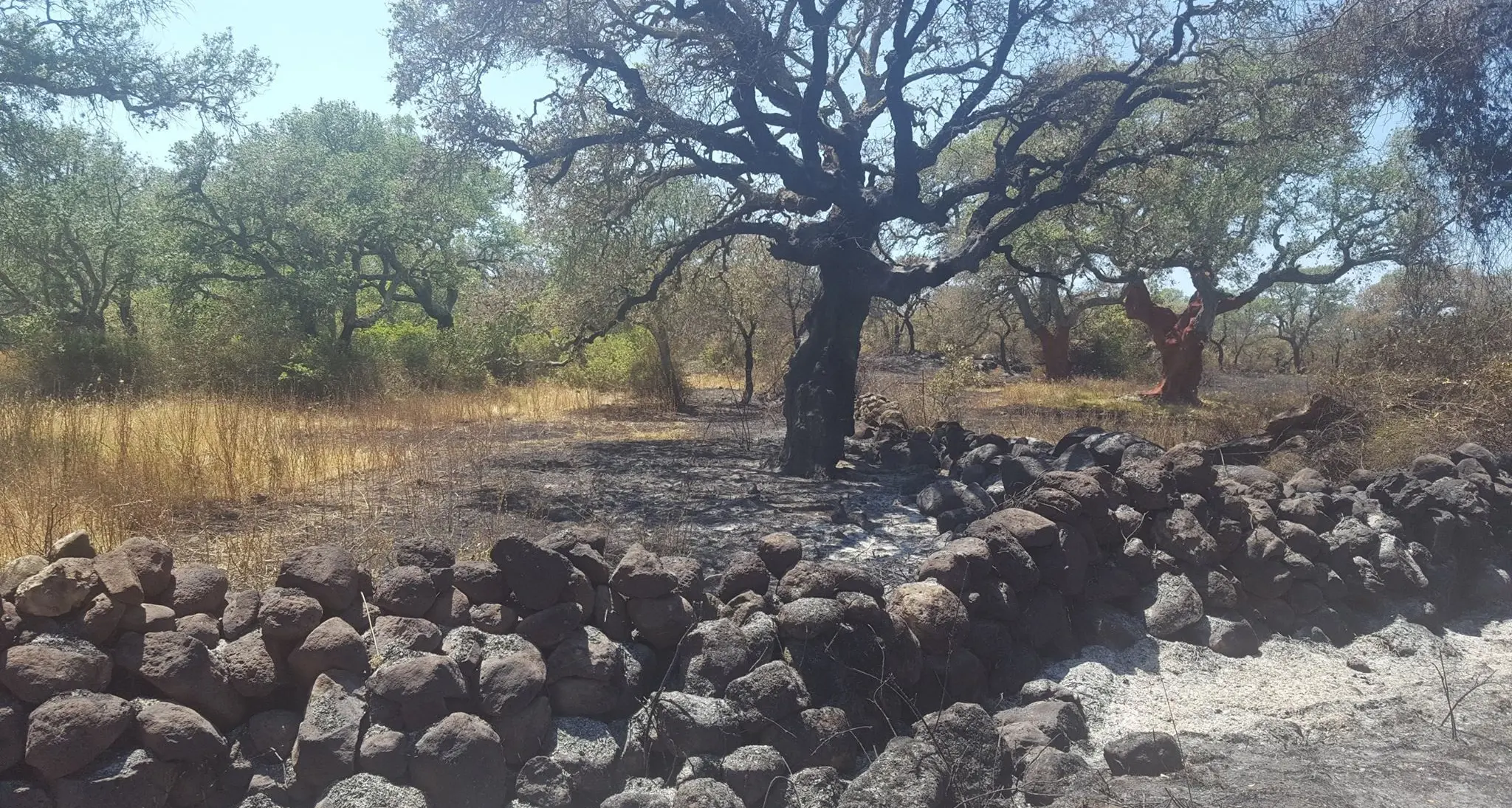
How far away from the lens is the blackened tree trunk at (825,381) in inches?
400

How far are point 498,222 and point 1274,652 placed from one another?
2369 cm

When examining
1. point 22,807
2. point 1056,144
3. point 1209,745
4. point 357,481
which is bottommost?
point 1209,745

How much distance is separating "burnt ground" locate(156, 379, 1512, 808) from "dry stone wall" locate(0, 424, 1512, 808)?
1.26ft

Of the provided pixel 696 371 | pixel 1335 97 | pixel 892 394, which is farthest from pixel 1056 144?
pixel 696 371

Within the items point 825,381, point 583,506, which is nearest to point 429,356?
point 825,381

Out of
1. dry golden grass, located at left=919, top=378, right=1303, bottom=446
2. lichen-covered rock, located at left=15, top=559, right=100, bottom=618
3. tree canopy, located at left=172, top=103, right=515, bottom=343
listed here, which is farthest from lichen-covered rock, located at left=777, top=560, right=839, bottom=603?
tree canopy, located at left=172, top=103, right=515, bottom=343

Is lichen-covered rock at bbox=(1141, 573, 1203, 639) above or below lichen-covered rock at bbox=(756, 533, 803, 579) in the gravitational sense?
below

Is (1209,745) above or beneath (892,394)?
beneath

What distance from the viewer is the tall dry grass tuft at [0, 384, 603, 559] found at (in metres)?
5.15

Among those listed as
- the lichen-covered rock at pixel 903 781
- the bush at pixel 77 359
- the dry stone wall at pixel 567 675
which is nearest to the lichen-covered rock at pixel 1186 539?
the dry stone wall at pixel 567 675

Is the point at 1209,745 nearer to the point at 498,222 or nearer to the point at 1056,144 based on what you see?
the point at 1056,144

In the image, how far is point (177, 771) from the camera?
3412mm

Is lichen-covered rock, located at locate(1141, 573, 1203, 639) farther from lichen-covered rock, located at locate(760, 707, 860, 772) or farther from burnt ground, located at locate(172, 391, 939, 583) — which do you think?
lichen-covered rock, located at locate(760, 707, 860, 772)

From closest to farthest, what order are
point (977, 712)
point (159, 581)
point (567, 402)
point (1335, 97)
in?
point (159, 581) → point (977, 712) → point (1335, 97) → point (567, 402)
